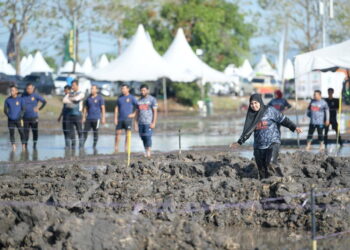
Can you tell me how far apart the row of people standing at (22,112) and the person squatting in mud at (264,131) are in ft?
27.6

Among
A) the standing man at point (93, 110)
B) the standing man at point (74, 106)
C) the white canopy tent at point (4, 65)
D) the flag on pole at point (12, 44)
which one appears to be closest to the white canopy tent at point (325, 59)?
the standing man at point (93, 110)

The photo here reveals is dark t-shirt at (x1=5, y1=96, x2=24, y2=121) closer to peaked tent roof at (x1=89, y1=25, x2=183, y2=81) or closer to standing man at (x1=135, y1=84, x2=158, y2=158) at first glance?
standing man at (x1=135, y1=84, x2=158, y2=158)

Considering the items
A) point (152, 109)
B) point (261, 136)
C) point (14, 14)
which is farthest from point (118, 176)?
point (14, 14)

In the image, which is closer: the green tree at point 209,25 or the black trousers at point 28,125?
the black trousers at point 28,125

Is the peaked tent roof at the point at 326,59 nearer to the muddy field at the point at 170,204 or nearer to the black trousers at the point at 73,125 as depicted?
the muddy field at the point at 170,204

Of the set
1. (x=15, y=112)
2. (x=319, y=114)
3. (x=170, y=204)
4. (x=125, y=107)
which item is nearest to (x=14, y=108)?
(x=15, y=112)

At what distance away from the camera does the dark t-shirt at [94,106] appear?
19.8 m

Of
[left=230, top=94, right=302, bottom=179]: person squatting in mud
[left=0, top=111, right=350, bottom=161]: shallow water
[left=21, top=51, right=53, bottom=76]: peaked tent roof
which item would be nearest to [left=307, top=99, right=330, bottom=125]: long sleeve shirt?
[left=0, top=111, right=350, bottom=161]: shallow water

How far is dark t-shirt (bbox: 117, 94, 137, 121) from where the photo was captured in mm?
19016

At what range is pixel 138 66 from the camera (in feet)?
132

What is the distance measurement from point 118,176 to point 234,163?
6.61 feet

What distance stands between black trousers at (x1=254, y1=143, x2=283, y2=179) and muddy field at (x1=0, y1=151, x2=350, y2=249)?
27 cm

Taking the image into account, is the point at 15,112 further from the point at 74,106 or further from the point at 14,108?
the point at 74,106

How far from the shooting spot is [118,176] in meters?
13.4
